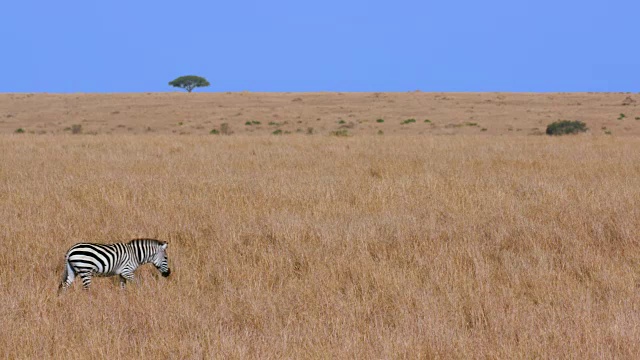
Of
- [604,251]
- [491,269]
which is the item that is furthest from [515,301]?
[604,251]

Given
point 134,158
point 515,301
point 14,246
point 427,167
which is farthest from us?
point 134,158

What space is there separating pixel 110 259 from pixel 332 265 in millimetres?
2134

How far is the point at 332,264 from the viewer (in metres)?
6.96

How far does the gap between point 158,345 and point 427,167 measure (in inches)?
464

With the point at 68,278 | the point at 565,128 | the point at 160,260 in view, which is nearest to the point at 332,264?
the point at 160,260

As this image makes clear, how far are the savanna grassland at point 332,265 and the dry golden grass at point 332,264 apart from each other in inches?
1.0

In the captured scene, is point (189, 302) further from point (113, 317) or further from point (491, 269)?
point (491, 269)

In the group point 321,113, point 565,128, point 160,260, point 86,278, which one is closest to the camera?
point 86,278

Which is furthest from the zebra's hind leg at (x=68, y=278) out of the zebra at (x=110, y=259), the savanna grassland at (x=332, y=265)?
the savanna grassland at (x=332, y=265)

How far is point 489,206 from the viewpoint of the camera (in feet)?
34.2

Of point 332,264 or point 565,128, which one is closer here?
point 332,264

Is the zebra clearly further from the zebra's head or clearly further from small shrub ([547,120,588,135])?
small shrub ([547,120,588,135])

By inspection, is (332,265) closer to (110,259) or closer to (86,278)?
(110,259)

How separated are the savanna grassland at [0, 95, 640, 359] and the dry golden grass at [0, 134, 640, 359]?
0.02 metres
